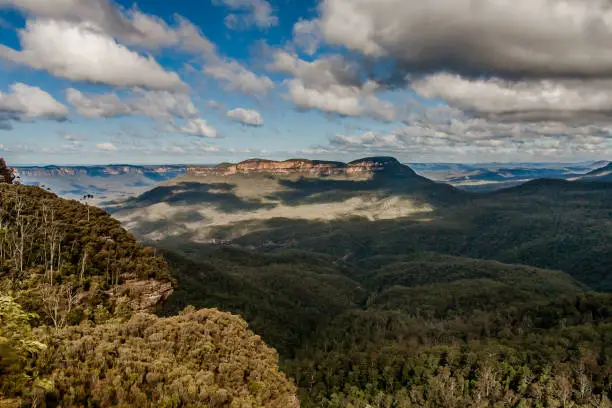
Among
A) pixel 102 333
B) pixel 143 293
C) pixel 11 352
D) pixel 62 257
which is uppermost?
pixel 11 352

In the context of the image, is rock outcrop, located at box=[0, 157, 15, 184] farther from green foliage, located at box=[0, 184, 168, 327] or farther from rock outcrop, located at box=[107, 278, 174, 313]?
rock outcrop, located at box=[107, 278, 174, 313]

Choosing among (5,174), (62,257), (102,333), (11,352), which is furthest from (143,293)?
(5,174)

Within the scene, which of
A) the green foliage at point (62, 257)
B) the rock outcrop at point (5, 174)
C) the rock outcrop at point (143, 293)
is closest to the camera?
the green foliage at point (62, 257)

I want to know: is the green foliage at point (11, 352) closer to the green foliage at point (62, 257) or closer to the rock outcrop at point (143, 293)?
the green foliage at point (62, 257)

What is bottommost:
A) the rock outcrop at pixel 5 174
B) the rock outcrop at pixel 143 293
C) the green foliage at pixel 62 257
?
the rock outcrop at pixel 143 293

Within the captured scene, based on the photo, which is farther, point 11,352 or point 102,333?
point 102,333

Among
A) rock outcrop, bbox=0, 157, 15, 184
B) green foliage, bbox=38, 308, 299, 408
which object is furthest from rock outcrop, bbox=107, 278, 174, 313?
rock outcrop, bbox=0, 157, 15, 184

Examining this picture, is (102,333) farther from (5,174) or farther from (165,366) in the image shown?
(5,174)

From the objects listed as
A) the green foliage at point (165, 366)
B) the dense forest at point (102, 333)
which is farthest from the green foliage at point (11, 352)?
the green foliage at point (165, 366)

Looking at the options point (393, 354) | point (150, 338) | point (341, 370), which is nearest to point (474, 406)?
point (393, 354)
